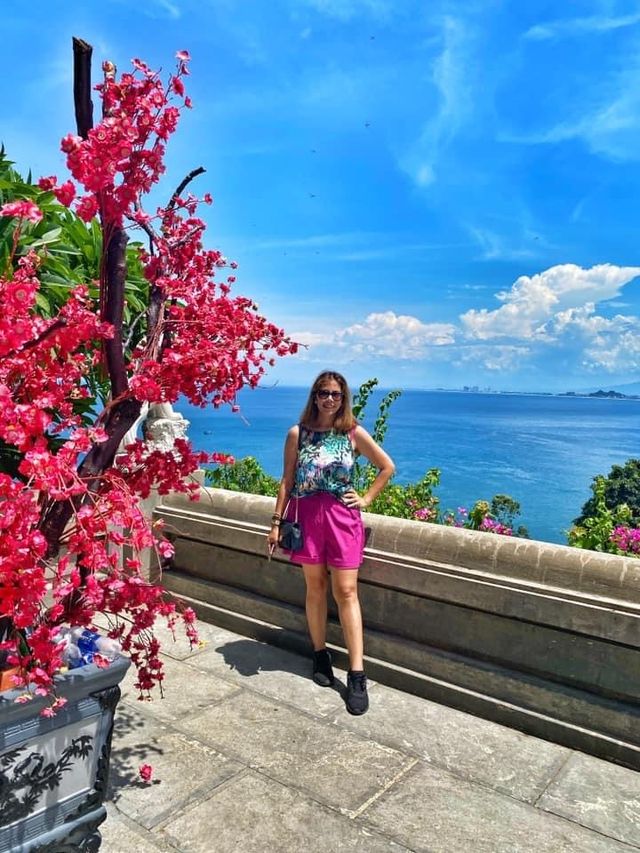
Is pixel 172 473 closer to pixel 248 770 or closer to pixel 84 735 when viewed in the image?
pixel 84 735

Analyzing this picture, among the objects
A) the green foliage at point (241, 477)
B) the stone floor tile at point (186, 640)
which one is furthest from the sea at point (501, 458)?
the stone floor tile at point (186, 640)

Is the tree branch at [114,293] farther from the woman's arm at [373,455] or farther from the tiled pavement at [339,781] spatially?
the woman's arm at [373,455]

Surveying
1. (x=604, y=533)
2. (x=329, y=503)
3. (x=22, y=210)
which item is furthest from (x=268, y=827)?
(x=604, y=533)

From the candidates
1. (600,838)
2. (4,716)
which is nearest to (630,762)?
(600,838)

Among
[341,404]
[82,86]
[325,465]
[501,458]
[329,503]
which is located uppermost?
[82,86]

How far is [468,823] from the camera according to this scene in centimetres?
308

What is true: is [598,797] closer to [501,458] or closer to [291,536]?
[291,536]

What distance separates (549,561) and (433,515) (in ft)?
7.92

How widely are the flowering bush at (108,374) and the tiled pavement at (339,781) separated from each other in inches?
27.1

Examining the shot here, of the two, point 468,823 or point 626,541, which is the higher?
point 626,541

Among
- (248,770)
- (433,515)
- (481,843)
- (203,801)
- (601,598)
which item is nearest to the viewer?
(481,843)

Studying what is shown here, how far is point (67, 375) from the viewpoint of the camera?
2.42m

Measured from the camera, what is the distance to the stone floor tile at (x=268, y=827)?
288 centimetres

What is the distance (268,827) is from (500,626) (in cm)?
177
